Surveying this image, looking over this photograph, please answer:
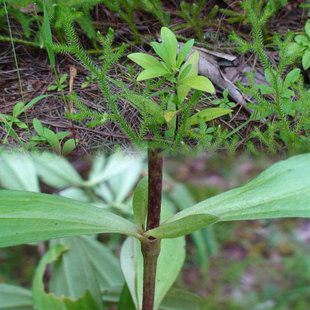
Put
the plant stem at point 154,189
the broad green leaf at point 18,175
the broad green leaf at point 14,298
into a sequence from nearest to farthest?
the plant stem at point 154,189 < the broad green leaf at point 14,298 < the broad green leaf at point 18,175

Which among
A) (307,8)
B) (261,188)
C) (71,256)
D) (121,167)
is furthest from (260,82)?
(71,256)

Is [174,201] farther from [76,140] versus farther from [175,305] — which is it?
[76,140]

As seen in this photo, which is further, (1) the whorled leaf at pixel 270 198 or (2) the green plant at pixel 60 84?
(2) the green plant at pixel 60 84

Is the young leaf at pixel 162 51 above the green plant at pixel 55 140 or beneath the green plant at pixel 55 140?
above

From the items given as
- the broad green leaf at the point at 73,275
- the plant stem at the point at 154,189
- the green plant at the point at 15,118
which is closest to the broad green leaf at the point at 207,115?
the plant stem at the point at 154,189

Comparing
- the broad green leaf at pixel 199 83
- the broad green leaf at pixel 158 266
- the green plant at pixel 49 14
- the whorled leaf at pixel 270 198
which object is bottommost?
the broad green leaf at pixel 158 266

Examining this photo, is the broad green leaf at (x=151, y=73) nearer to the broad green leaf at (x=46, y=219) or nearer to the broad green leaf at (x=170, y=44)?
the broad green leaf at (x=170, y=44)
